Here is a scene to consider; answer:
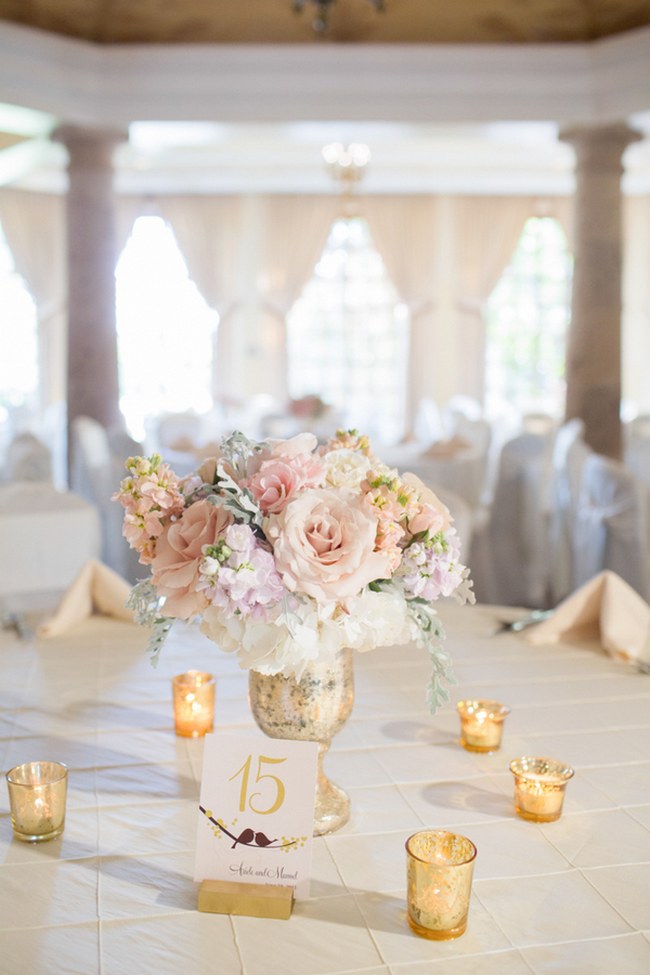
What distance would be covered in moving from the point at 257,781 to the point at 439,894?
26cm

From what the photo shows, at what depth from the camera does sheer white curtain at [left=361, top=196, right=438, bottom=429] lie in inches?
483

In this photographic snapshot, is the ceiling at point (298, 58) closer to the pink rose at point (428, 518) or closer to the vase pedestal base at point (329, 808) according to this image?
the pink rose at point (428, 518)

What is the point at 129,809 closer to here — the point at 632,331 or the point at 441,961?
the point at 441,961

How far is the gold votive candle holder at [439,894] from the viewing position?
3.74 feet

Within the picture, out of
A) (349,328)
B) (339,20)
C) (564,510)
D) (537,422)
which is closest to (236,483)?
(564,510)

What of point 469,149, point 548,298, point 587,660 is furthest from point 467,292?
point 587,660

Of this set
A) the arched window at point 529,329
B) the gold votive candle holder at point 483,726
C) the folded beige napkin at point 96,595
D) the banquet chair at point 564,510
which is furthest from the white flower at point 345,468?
the arched window at point 529,329

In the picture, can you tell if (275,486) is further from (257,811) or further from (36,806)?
(36,806)

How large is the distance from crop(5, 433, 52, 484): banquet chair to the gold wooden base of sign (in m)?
5.25

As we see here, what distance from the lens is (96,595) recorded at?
262 centimetres

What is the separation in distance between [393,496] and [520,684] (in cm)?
99

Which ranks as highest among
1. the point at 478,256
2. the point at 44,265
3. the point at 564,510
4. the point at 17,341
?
the point at 478,256

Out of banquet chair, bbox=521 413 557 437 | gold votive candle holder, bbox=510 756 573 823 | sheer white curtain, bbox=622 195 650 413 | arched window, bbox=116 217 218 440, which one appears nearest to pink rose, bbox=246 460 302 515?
gold votive candle holder, bbox=510 756 573 823

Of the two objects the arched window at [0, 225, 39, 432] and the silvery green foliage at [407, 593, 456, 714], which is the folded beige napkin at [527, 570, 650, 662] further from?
the arched window at [0, 225, 39, 432]
